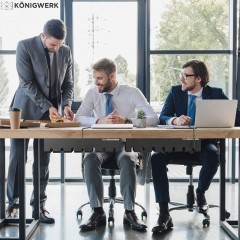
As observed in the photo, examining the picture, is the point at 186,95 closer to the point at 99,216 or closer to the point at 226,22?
the point at 99,216

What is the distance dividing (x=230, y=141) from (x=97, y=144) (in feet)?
9.64

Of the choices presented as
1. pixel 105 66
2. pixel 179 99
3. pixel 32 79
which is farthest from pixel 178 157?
pixel 32 79

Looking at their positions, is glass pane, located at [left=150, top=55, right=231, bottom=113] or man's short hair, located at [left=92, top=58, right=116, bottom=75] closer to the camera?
man's short hair, located at [left=92, top=58, right=116, bottom=75]

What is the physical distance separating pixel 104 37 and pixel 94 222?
2654mm

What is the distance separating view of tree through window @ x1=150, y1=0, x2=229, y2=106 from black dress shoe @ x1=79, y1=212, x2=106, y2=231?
224 cm

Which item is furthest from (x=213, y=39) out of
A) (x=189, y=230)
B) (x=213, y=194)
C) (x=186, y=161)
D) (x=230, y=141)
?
(x=189, y=230)

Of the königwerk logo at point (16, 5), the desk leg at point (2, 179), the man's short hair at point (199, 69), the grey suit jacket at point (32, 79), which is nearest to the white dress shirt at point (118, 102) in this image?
the grey suit jacket at point (32, 79)

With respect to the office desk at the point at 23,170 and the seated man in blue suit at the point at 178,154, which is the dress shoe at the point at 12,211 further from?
the seated man in blue suit at the point at 178,154

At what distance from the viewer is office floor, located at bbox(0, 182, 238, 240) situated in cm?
297

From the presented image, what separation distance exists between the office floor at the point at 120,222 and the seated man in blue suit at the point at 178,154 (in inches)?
5.3

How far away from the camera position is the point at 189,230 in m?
3.13

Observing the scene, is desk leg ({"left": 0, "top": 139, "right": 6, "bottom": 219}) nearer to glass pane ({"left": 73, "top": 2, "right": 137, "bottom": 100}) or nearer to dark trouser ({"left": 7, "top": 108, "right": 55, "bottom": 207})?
dark trouser ({"left": 7, "top": 108, "right": 55, "bottom": 207})

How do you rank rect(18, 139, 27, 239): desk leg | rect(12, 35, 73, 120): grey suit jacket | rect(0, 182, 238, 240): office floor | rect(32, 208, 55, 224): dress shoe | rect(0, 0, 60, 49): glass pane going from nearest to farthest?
rect(18, 139, 27, 239): desk leg, rect(0, 182, 238, 240): office floor, rect(32, 208, 55, 224): dress shoe, rect(12, 35, 73, 120): grey suit jacket, rect(0, 0, 60, 49): glass pane

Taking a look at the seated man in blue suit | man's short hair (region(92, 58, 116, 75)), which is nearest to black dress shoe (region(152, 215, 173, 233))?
the seated man in blue suit
